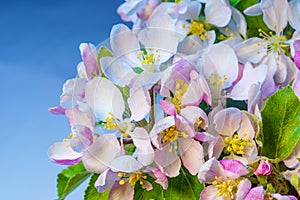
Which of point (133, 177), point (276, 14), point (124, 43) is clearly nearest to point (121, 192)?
point (133, 177)

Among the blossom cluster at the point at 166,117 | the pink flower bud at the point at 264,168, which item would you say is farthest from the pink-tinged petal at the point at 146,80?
the pink flower bud at the point at 264,168

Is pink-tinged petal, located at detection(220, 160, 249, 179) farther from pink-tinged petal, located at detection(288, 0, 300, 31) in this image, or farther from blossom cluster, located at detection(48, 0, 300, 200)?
pink-tinged petal, located at detection(288, 0, 300, 31)

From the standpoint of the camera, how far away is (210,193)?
456 mm

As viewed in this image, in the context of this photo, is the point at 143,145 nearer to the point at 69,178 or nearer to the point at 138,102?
the point at 138,102

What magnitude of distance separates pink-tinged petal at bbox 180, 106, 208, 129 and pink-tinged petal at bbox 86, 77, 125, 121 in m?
0.05

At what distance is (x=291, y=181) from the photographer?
0.42 metres

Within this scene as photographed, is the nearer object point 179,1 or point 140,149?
point 140,149

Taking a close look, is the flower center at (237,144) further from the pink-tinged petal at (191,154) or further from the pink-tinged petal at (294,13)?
the pink-tinged petal at (294,13)

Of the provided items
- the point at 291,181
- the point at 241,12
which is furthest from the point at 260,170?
the point at 241,12

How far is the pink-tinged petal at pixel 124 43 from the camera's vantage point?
483 millimetres

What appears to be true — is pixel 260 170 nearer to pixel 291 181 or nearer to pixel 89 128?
pixel 291 181

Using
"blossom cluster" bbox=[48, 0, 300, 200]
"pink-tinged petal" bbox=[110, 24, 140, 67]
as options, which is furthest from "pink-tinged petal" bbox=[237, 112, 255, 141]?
"pink-tinged petal" bbox=[110, 24, 140, 67]

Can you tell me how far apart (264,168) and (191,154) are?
0.19 ft

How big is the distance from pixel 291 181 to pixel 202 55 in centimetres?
13
